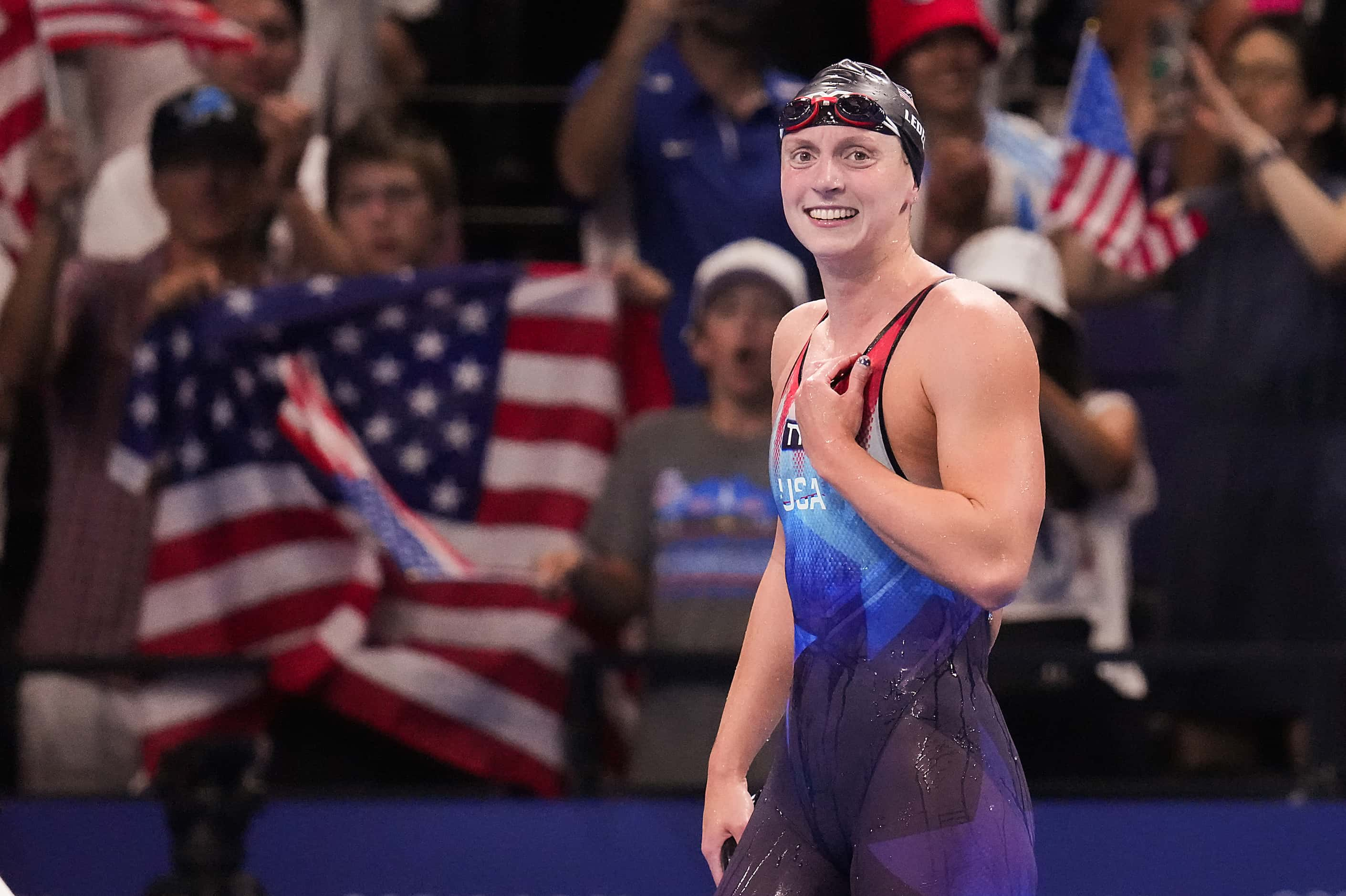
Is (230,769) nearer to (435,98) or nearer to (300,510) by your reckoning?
(300,510)

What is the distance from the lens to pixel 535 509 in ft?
18.1

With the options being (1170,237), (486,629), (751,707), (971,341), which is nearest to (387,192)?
(486,629)

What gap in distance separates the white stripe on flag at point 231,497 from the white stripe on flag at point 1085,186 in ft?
8.05

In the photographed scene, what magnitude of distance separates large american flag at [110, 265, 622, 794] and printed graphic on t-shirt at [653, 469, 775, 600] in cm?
51

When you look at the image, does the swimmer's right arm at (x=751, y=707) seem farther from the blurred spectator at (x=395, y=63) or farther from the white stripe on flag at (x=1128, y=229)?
the blurred spectator at (x=395, y=63)

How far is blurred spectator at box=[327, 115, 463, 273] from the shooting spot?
5.58 m

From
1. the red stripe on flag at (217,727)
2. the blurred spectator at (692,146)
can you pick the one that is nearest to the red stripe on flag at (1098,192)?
the blurred spectator at (692,146)

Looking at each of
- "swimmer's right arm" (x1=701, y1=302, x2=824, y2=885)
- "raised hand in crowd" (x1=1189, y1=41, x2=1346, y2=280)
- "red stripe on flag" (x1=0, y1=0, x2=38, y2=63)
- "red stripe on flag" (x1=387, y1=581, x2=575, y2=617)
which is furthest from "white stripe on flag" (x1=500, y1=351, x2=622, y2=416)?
"swimmer's right arm" (x1=701, y1=302, x2=824, y2=885)

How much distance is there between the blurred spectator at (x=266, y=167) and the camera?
557 cm

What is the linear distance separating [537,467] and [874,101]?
303cm

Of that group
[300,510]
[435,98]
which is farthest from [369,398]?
[435,98]

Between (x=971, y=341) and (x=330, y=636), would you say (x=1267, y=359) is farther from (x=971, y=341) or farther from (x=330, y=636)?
(x=971, y=341)

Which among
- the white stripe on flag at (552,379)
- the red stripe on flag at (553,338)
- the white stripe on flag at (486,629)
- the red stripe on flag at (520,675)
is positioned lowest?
the red stripe on flag at (520,675)

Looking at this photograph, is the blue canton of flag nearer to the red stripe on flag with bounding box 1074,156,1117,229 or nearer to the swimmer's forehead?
the red stripe on flag with bounding box 1074,156,1117,229
